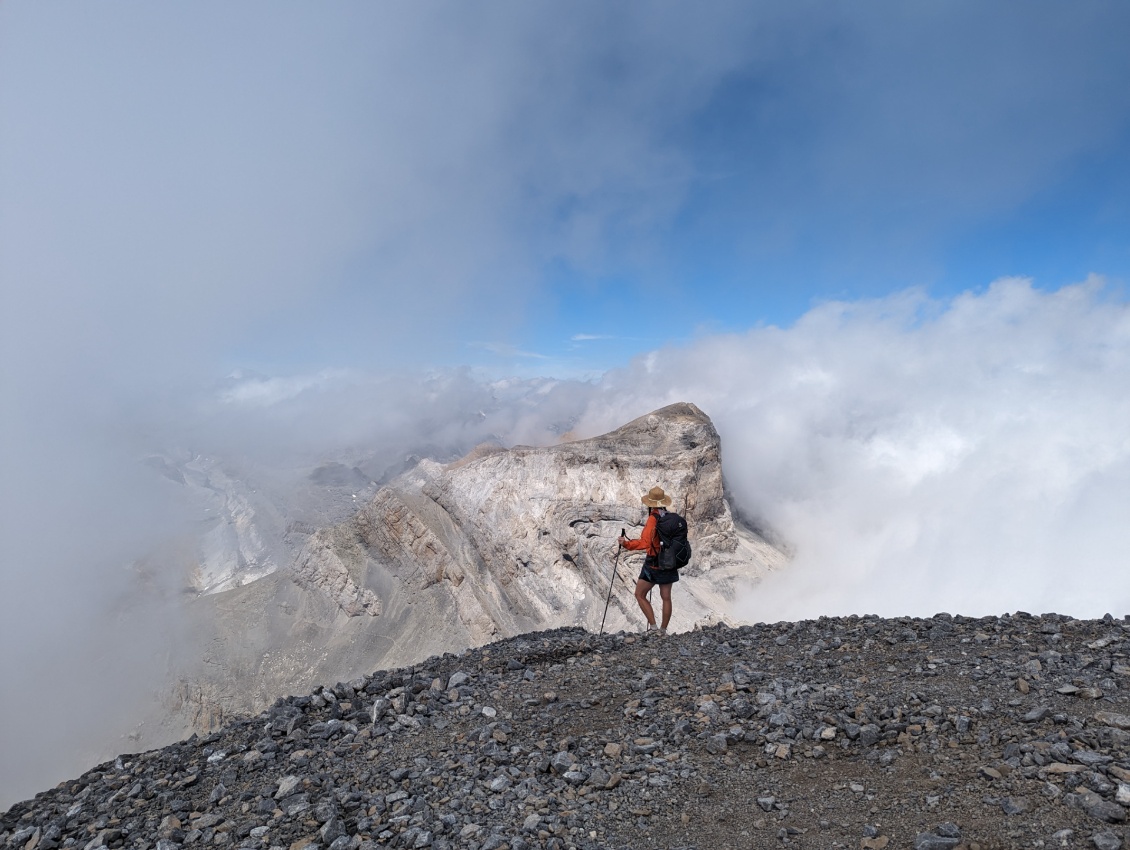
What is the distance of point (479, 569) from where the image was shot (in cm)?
3925

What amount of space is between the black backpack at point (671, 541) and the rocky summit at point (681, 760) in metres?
3.49

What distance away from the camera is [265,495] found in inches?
4033

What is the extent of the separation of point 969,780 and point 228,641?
46.0 meters

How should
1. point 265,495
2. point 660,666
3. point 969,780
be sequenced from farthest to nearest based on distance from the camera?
1. point 265,495
2. point 660,666
3. point 969,780

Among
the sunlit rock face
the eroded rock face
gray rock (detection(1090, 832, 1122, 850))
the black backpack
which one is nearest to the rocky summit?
gray rock (detection(1090, 832, 1122, 850))

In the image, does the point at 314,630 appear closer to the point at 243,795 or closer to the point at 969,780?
the point at 243,795

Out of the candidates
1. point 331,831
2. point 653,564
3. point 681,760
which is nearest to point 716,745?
point 681,760

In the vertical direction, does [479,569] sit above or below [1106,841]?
above

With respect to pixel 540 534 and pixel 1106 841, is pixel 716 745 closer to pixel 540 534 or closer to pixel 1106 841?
pixel 1106 841

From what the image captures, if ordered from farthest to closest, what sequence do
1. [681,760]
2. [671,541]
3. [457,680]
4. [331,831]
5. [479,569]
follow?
[479,569]
[671,541]
[457,680]
[681,760]
[331,831]

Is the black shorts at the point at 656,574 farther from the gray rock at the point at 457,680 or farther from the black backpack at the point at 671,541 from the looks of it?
the gray rock at the point at 457,680

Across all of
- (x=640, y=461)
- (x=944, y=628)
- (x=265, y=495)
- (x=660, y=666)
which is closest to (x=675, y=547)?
(x=660, y=666)

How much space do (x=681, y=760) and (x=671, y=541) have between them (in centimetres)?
659

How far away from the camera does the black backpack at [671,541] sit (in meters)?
12.4
